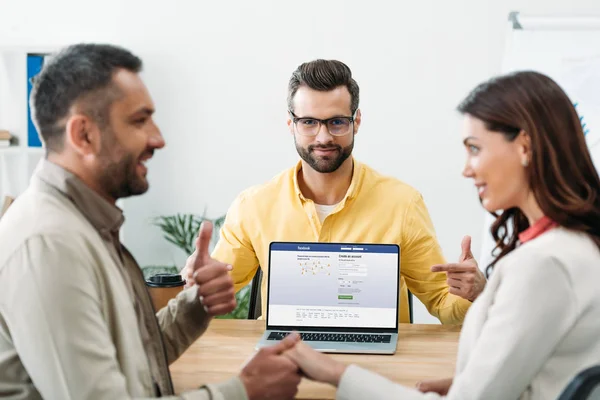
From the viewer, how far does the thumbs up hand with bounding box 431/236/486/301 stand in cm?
221

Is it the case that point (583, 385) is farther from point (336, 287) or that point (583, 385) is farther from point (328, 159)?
point (328, 159)

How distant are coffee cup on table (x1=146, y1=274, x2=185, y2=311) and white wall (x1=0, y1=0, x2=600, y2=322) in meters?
1.97

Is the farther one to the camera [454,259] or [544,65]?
[454,259]

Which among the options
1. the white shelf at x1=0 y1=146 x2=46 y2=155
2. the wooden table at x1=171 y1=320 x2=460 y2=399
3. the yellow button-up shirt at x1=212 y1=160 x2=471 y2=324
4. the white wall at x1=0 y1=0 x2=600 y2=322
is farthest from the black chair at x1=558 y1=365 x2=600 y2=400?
the white shelf at x1=0 y1=146 x2=46 y2=155

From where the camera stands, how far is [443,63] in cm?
400

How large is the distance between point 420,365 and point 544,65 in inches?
89.0

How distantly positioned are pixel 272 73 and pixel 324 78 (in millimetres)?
1499

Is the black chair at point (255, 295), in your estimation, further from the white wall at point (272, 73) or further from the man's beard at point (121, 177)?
the white wall at point (272, 73)

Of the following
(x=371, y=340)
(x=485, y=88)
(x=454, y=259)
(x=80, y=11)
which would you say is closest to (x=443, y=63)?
(x=454, y=259)

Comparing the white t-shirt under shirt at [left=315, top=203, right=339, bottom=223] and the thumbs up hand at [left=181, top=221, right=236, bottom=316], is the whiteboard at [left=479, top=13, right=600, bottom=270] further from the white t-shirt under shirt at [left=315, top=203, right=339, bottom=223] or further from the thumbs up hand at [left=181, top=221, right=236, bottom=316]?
the thumbs up hand at [left=181, top=221, right=236, bottom=316]

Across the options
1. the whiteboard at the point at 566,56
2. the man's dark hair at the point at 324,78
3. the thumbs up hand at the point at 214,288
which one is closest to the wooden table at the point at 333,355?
the thumbs up hand at the point at 214,288

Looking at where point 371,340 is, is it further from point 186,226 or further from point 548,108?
point 186,226

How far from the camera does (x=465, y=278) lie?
87.5 inches

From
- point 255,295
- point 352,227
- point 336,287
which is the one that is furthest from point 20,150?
point 336,287
